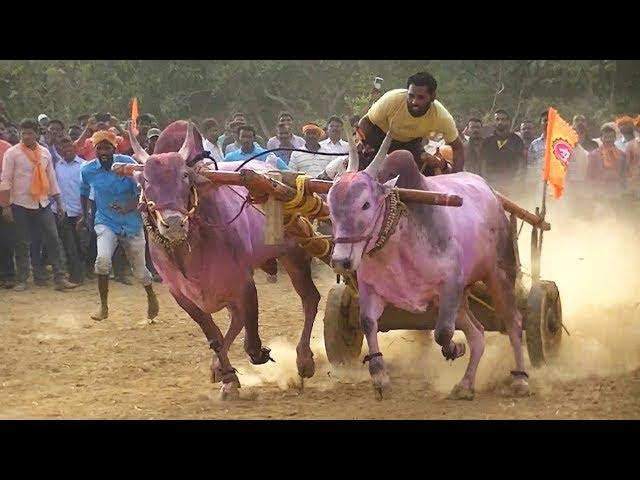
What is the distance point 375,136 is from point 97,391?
9.85 feet

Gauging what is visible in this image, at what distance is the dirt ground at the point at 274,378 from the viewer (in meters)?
7.34

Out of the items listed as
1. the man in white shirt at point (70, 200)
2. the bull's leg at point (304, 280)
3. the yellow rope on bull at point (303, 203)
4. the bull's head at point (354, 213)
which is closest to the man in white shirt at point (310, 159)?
the man in white shirt at point (70, 200)

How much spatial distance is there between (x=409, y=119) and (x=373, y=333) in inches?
73.7

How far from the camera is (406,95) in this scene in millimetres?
7938

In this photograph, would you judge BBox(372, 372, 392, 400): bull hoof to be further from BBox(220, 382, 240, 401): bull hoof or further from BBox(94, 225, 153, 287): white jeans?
BBox(94, 225, 153, 287): white jeans

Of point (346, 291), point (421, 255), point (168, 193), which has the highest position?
point (168, 193)

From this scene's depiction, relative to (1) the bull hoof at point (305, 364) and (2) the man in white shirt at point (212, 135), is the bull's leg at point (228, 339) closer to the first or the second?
(1) the bull hoof at point (305, 364)

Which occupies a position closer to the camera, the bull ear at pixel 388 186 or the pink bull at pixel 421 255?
the pink bull at pixel 421 255

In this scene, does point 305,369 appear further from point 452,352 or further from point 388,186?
point 388,186

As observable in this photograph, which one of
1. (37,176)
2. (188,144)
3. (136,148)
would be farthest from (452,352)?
(37,176)

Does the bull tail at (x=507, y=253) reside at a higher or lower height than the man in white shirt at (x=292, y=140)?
lower

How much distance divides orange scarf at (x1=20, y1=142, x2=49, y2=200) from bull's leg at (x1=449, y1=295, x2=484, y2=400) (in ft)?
25.1

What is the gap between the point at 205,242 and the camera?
7.53 meters

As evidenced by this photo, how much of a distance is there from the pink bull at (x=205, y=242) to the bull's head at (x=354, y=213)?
3.82 ft
